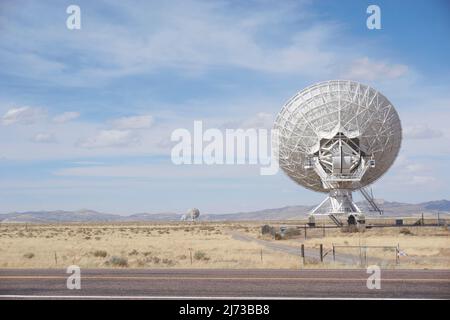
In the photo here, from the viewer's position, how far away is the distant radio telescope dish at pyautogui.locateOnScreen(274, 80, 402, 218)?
62.0 m

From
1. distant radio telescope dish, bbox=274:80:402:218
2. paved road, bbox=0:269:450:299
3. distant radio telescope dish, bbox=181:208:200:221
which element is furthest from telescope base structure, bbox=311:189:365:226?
distant radio telescope dish, bbox=181:208:200:221

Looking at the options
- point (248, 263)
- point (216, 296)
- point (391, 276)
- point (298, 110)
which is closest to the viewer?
point (216, 296)

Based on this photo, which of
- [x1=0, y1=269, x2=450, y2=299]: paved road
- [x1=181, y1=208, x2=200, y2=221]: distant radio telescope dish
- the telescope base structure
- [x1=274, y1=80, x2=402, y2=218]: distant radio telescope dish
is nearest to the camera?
[x1=0, y1=269, x2=450, y2=299]: paved road

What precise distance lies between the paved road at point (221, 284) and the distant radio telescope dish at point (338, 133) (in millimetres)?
39042

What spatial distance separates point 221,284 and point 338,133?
44.6 meters

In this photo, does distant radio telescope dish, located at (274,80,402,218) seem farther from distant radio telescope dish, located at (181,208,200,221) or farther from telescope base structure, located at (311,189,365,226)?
distant radio telescope dish, located at (181,208,200,221)

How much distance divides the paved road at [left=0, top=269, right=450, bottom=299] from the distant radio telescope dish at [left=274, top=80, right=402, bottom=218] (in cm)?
3904

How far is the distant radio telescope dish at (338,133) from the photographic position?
61969 millimetres

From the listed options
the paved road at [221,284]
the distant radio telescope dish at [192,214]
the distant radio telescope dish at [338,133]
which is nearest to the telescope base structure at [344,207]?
the distant radio telescope dish at [338,133]

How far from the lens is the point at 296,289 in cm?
1830

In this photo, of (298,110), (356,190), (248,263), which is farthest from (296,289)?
(356,190)

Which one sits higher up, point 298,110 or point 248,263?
point 298,110
